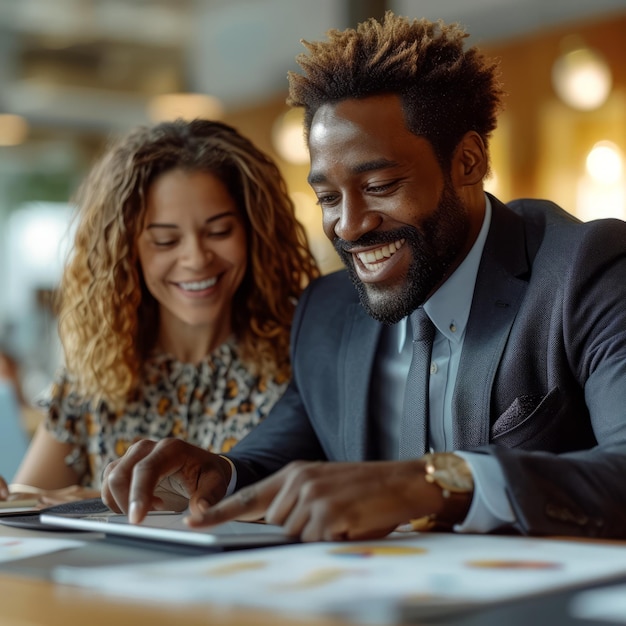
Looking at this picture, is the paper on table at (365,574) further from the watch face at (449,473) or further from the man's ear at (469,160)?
the man's ear at (469,160)

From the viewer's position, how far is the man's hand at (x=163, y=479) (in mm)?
1406

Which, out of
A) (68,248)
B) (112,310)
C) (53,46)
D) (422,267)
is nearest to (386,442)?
(422,267)

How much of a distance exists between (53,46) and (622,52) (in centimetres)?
426

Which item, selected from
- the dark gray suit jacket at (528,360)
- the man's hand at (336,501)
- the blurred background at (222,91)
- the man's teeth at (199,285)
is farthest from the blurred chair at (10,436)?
the man's hand at (336,501)

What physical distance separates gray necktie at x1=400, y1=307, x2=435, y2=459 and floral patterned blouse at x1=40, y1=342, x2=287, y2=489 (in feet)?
2.27

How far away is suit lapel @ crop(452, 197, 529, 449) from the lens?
5.68ft

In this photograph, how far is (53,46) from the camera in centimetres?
799

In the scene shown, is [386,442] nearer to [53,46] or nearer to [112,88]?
[53,46]

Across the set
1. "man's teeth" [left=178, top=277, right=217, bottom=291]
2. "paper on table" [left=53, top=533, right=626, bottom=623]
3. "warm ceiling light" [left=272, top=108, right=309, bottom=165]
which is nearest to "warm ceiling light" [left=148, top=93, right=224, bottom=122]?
"warm ceiling light" [left=272, top=108, right=309, bottom=165]

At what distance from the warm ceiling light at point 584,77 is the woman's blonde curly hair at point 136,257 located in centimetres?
340

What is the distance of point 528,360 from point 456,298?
20cm

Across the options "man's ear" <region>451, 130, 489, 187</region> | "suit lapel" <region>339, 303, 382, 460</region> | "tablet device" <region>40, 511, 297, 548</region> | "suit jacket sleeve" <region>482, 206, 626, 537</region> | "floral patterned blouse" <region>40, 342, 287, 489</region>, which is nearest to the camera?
"tablet device" <region>40, 511, 297, 548</region>

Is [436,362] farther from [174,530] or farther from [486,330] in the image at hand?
→ [174,530]

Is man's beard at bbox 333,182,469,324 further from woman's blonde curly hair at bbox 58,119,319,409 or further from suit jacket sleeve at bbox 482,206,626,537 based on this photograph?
woman's blonde curly hair at bbox 58,119,319,409
